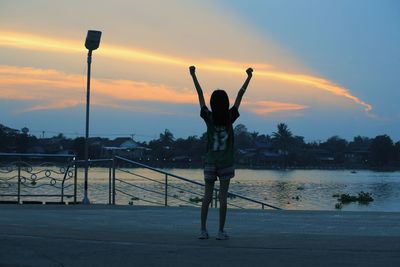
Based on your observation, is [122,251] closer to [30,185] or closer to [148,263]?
[148,263]


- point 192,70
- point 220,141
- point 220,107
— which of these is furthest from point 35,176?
point 220,107

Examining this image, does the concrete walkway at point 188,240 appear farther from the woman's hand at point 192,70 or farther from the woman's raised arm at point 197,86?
the woman's hand at point 192,70

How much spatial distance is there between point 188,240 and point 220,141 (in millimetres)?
1239

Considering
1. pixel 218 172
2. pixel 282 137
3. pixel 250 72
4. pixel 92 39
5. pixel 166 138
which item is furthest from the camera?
pixel 282 137

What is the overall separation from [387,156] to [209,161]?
4254 inches

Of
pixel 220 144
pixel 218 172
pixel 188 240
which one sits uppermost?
pixel 220 144

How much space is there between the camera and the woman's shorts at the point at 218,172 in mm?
7375

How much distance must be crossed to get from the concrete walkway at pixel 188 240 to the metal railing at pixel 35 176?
3.00 meters

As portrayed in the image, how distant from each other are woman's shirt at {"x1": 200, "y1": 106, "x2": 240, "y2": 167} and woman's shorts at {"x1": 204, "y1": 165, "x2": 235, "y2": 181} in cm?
5

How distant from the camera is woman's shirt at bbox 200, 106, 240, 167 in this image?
735 cm

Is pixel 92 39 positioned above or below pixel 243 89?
above

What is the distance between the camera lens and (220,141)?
736 cm

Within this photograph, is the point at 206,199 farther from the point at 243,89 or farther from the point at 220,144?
the point at 243,89

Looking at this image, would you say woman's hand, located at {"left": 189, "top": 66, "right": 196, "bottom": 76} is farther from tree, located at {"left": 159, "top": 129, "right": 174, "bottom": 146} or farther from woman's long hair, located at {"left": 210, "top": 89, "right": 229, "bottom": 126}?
tree, located at {"left": 159, "top": 129, "right": 174, "bottom": 146}
